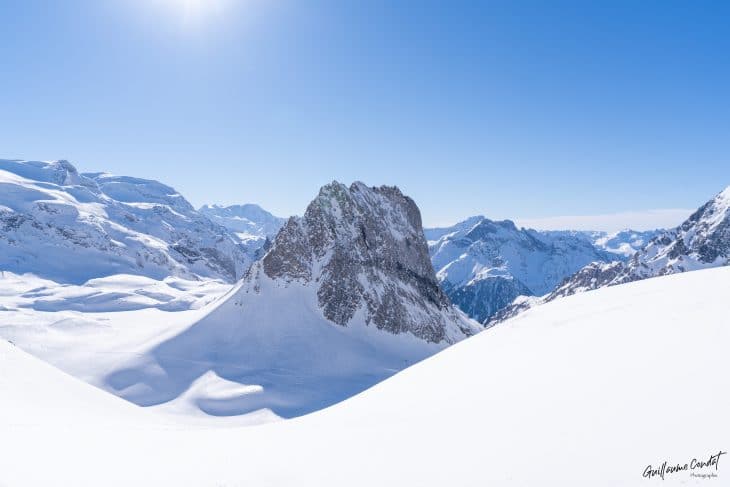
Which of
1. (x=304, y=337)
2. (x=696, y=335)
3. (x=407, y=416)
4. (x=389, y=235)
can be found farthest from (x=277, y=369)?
(x=696, y=335)

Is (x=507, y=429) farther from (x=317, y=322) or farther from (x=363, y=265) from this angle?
(x=363, y=265)

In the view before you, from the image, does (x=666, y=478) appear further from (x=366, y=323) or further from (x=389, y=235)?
(x=389, y=235)

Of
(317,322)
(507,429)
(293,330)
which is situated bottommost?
(293,330)

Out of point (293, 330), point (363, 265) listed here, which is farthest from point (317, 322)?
point (363, 265)

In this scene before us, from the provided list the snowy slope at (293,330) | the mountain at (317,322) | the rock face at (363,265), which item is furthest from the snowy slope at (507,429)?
the rock face at (363,265)

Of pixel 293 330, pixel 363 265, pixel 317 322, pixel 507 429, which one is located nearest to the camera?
pixel 507 429

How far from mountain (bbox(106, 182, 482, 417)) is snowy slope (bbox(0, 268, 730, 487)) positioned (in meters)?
48.6

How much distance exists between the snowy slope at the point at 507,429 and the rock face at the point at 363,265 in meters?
74.3

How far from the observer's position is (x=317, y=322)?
3406 inches

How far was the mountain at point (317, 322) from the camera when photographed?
2611 inches

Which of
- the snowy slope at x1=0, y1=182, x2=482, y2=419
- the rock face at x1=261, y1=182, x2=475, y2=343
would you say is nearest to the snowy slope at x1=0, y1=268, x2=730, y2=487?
the snowy slope at x1=0, y1=182, x2=482, y2=419

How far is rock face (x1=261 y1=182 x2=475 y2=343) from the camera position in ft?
306

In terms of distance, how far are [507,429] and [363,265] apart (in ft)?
299

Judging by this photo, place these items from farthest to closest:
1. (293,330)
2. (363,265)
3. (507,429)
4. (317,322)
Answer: (363,265) < (317,322) < (293,330) < (507,429)
